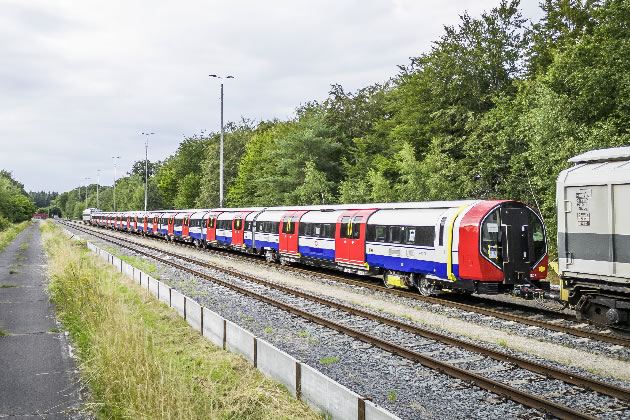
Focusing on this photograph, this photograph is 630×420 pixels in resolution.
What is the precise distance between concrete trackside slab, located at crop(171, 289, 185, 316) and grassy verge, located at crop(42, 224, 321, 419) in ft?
0.89

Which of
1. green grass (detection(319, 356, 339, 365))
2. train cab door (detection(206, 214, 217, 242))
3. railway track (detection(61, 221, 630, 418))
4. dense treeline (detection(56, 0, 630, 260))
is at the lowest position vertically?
green grass (detection(319, 356, 339, 365))

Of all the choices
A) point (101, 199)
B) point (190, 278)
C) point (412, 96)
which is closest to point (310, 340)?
point (190, 278)

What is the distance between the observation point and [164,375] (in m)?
8.48

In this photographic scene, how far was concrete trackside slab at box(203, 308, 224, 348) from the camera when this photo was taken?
1155 centimetres

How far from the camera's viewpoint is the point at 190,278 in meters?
23.3

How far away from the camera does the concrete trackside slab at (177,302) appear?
48.3 ft

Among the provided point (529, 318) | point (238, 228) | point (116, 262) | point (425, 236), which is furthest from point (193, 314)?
point (238, 228)

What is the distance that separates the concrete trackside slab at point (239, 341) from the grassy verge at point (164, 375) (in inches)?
7.4

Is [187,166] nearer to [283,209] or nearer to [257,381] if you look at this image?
[283,209]

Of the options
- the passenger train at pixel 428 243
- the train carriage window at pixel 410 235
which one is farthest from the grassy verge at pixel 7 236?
the train carriage window at pixel 410 235

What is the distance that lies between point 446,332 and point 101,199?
153 meters

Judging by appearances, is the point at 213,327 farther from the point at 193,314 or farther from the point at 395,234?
the point at 395,234

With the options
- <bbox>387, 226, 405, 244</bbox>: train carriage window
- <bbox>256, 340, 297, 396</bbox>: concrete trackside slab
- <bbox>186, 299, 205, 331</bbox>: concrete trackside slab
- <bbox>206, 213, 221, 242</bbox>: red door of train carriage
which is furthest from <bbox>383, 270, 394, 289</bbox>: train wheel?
<bbox>206, 213, 221, 242</bbox>: red door of train carriage

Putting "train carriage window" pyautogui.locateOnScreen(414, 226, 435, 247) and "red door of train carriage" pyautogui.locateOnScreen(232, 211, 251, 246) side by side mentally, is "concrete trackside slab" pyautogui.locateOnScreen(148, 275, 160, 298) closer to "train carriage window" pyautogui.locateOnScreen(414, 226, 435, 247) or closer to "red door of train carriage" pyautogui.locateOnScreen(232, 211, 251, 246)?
"train carriage window" pyautogui.locateOnScreen(414, 226, 435, 247)
